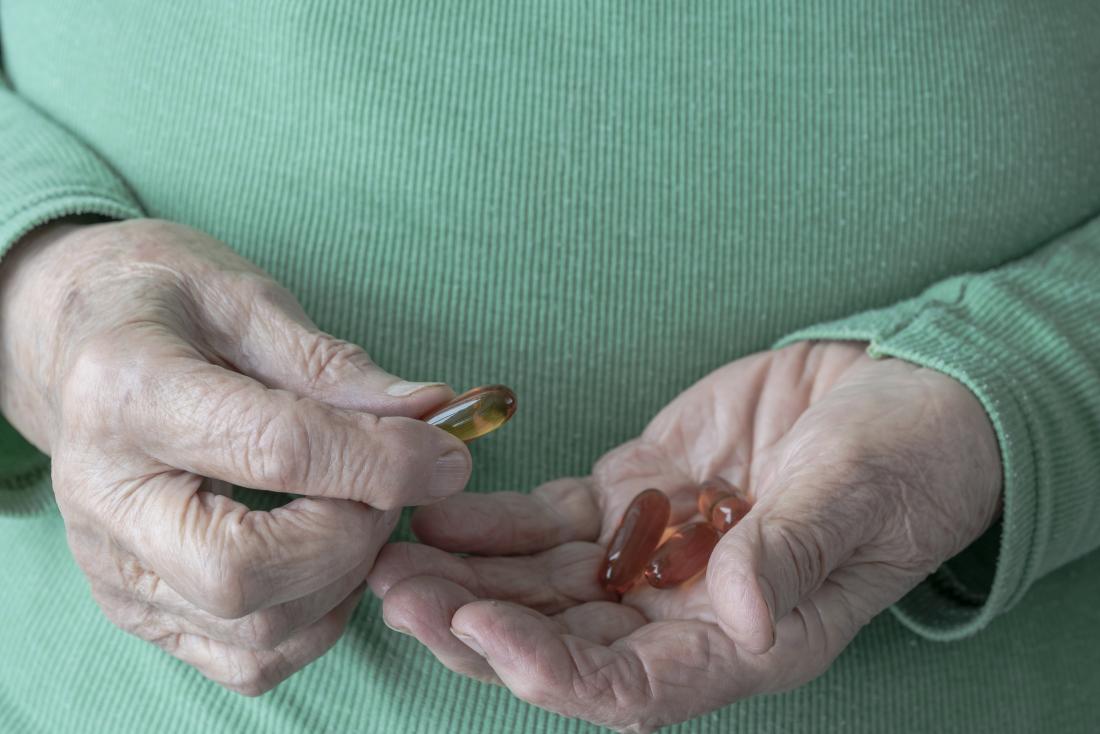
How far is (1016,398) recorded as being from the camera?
35.1 inches

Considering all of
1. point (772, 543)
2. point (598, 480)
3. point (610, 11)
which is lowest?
point (598, 480)

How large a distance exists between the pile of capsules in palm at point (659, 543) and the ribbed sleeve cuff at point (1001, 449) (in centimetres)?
21

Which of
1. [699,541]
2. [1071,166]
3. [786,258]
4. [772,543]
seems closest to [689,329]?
[786,258]

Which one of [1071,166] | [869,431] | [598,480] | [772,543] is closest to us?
[772,543]

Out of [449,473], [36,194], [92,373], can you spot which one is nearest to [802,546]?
[449,473]

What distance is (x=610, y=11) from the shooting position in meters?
1.04

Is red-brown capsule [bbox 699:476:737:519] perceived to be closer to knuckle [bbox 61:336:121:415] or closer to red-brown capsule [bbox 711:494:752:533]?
red-brown capsule [bbox 711:494:752:533]

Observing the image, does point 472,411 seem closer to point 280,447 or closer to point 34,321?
point 280,447

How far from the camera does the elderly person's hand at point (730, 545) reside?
28.0 inches

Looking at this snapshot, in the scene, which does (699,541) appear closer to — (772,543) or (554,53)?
(772,543)

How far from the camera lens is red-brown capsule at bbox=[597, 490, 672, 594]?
0.89 m

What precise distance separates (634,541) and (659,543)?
4cm

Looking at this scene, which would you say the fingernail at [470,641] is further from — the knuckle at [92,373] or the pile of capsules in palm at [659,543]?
the knuckle at [92,373]

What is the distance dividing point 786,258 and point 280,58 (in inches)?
23.1
